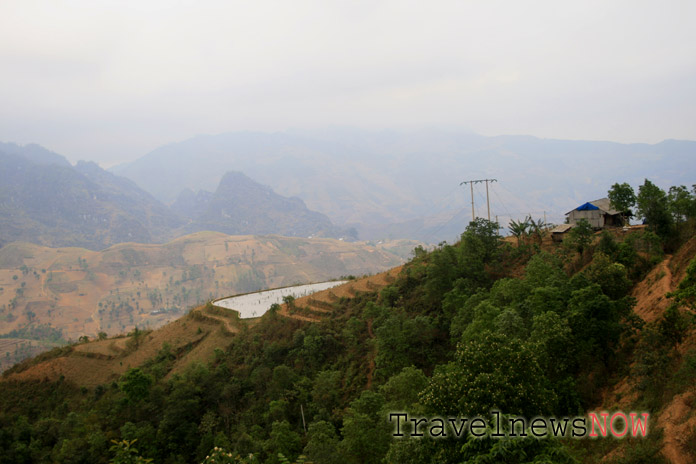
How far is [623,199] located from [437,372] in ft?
84.3

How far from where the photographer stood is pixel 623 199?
99.7 ft

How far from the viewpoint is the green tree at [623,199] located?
3023cm

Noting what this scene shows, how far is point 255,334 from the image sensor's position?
32594mm

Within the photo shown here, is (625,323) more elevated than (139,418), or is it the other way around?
(625,323)

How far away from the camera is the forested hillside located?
1054 cm

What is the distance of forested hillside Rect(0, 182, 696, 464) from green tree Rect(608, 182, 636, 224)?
355cm

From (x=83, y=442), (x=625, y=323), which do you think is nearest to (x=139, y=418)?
(x=83, y=442)

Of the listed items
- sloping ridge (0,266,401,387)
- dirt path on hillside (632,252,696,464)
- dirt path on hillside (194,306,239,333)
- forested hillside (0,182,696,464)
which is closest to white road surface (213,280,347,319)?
dirt path on hillside (194,306,239,333)

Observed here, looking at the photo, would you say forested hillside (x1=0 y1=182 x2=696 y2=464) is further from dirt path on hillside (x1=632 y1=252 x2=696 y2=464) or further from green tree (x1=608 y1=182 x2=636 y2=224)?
green tree (x1=608 y1=182 x2=636 y2=224)

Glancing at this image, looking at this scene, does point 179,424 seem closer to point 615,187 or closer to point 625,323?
point 625,323

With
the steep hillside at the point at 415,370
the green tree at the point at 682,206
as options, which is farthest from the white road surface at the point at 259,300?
the green tree at the point at 682,206

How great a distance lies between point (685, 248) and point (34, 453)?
38832 mm

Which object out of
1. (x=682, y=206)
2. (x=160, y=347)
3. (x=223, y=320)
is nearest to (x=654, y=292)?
(x=682, y=206)

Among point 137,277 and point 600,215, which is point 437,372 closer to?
point 600,215
